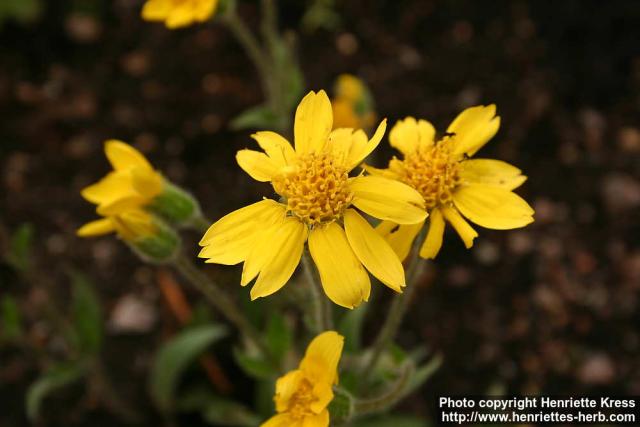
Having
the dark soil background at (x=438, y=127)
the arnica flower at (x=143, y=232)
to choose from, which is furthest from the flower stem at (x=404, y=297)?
the dark soil background at (x=438, y=127)

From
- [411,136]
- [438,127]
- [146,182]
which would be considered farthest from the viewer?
[438,127]

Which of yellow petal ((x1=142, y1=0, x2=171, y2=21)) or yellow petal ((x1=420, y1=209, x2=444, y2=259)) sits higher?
yellow petal ((x1=142, y1=0, x2=171, y2=21))

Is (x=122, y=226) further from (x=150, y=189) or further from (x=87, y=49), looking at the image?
(x=87, y=49)

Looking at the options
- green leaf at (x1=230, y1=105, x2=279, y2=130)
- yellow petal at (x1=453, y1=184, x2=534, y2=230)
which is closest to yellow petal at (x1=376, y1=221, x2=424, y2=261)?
yellow petal at (x1=453, y1=184, x2=534, y2=230)

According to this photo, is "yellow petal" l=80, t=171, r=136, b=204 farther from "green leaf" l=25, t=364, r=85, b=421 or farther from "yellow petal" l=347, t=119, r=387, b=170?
"green leaf" l=25, t=364, r=85, b=421

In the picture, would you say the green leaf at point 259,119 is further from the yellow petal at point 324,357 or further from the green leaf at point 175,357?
the yellow petal at point 324,357

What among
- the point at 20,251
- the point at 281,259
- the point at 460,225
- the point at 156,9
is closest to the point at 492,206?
the point at 460,225

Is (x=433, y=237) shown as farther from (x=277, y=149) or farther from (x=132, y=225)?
(x=132, y=225)
